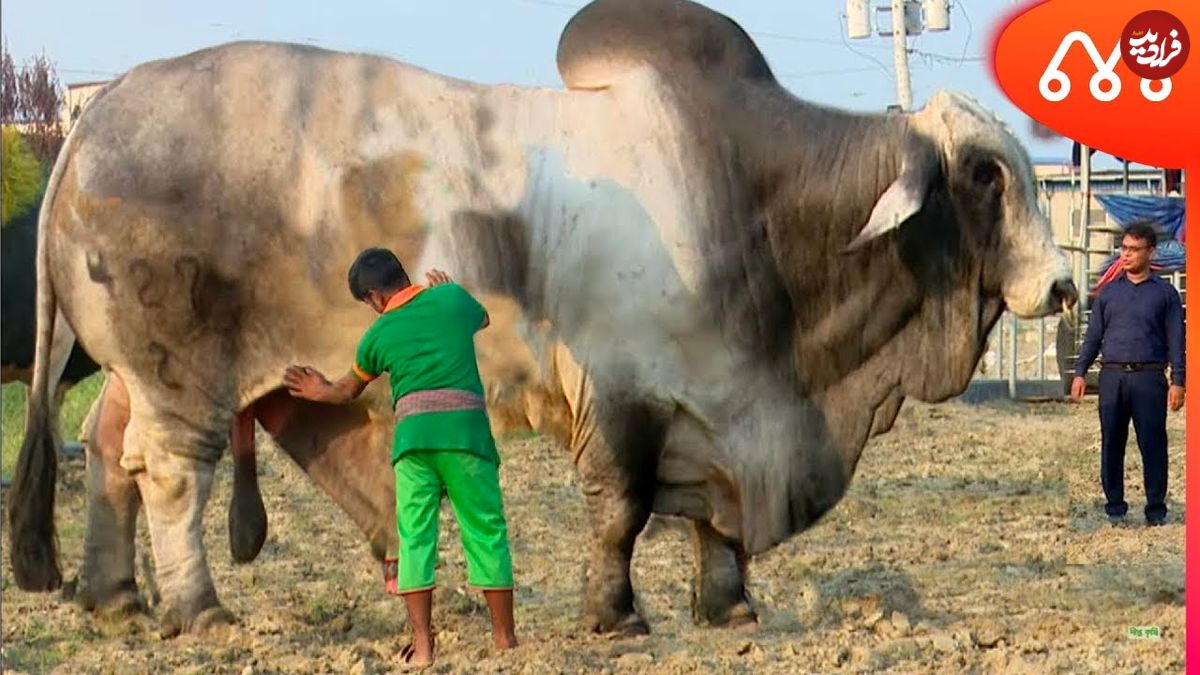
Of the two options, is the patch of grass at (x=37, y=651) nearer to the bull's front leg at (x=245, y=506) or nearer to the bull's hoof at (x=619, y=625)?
the bull's front leg at (x=245, y=506)

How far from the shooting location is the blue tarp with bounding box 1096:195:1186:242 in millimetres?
19578

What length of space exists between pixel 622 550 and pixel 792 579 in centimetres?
130

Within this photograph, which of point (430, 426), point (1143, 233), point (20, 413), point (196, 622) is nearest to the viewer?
point (430, 426)

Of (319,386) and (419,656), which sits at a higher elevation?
(319,386)

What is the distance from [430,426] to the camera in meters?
6.41

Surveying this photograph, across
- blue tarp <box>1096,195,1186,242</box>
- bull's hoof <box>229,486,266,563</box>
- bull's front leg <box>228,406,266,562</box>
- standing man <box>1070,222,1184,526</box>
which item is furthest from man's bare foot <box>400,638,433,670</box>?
blue tarp <box>1096,195,1186,242</box>

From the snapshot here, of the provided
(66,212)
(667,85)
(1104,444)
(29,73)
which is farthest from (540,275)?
(29,73)

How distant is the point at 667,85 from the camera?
7301 millimetres

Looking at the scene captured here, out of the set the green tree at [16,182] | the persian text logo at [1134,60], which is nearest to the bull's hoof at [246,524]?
the green tree at [16,182]

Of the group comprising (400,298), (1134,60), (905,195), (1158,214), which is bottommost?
(400,298)

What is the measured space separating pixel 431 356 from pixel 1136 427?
5.34 meters

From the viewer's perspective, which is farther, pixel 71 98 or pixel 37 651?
pixel 71 98

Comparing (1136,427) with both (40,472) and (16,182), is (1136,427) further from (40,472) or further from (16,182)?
(40,472)

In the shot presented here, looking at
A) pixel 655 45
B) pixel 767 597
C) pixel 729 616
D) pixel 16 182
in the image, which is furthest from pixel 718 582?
pixel 16 182
